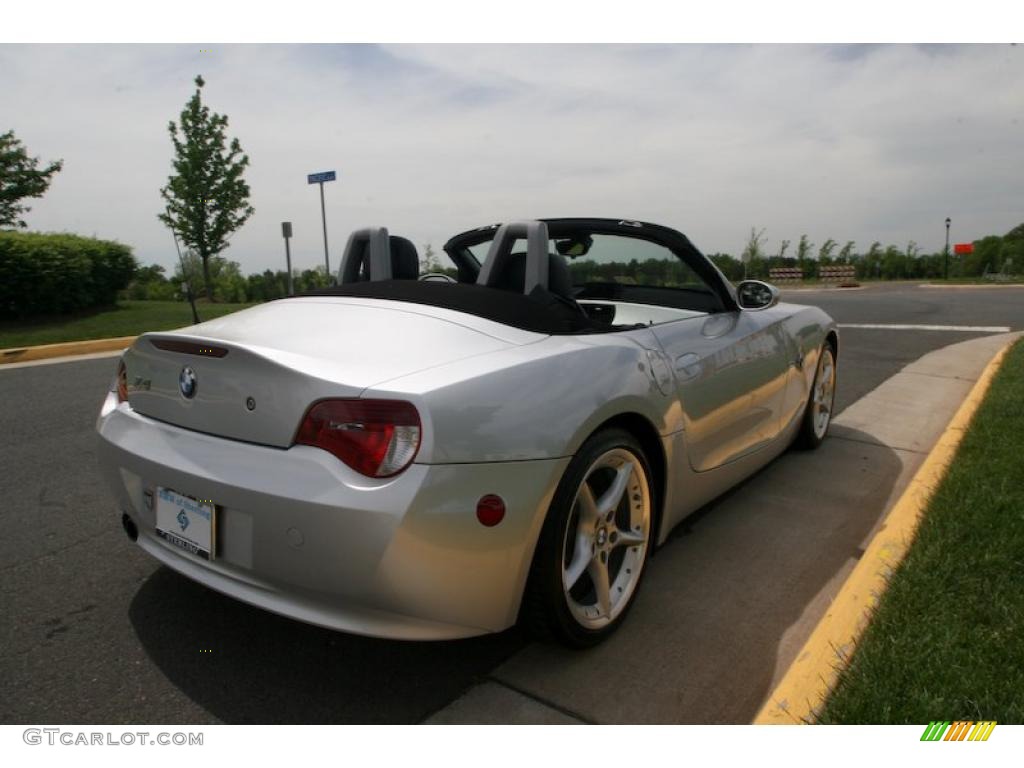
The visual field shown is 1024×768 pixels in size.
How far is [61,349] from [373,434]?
33.1 ft

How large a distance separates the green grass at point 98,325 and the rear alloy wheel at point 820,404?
10198mm

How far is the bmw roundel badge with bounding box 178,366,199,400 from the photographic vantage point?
223 centimetres

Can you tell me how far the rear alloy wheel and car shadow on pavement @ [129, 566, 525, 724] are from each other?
275 cm

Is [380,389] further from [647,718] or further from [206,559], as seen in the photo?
[647,718]

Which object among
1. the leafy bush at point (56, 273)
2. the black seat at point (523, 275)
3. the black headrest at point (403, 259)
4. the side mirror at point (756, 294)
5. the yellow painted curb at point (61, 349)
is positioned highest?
the leafy bush at point (56, 273)

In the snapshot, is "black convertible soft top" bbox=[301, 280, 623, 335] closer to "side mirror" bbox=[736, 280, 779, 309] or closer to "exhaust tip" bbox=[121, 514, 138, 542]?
"exhaust tip" bbox=[121, 514, 138, 542]

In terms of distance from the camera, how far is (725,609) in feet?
8.84

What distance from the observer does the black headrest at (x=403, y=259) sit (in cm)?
348

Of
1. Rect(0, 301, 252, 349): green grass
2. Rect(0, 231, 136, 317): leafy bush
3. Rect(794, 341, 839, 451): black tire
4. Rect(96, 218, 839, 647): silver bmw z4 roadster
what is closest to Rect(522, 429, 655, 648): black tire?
Rect(96, 218, 839, 647): silver bmw z4 roadster

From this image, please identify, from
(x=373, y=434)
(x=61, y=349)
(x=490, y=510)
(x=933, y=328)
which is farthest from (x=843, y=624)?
(x=933, y=328)

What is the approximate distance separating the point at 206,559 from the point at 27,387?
6.00m

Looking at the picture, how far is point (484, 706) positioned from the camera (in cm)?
209

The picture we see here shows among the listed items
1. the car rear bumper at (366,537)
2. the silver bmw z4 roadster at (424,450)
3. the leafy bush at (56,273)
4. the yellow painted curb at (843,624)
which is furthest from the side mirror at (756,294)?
the leafy bush at (56,273)

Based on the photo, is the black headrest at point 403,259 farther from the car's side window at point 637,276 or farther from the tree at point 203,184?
the tree at point 203,184
